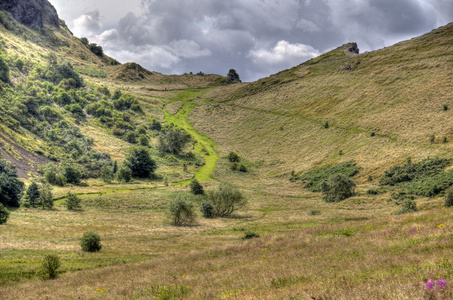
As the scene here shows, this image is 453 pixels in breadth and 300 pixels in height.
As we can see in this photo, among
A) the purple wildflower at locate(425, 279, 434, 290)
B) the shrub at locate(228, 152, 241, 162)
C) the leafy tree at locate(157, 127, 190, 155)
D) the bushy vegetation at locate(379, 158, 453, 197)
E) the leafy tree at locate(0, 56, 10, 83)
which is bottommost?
the purple wildflower at locate(425, 279, 434, 290)

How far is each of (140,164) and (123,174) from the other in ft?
28.9

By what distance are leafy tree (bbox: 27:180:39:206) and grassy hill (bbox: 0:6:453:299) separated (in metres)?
5.50

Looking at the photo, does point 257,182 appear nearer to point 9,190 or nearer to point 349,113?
point 349,113

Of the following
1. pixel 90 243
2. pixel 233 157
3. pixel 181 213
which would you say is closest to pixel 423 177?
pixel 181 213

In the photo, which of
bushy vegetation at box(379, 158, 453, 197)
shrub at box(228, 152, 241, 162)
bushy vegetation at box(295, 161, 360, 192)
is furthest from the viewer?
shrub at box(228, 152, 241, 162)

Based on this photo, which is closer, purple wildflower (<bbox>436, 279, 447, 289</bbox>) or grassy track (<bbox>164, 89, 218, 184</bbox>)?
purple wildflower (<bbox>436, 279, 447, 289</bbox>)

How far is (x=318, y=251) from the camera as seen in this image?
15234 mm

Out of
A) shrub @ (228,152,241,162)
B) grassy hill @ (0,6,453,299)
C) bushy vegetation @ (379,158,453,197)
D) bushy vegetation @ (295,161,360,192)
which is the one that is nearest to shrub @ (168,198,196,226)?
grassy hill @ (0,6,453,299)

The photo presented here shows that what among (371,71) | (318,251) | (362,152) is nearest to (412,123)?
(362,152)

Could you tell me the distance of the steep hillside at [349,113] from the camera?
227 ft

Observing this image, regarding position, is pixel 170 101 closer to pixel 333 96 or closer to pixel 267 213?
pixel 333 96

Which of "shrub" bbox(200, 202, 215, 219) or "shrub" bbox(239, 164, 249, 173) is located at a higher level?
"shrub" bbox(239, 164, 249, 173)

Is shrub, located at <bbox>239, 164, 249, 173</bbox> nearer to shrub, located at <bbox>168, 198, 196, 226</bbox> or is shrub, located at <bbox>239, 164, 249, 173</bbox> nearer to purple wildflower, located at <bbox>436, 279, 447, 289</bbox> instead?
shrub, located at <bbox>168, 198, 196, 226</bbox>

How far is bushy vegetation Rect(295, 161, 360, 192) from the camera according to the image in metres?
65.3
